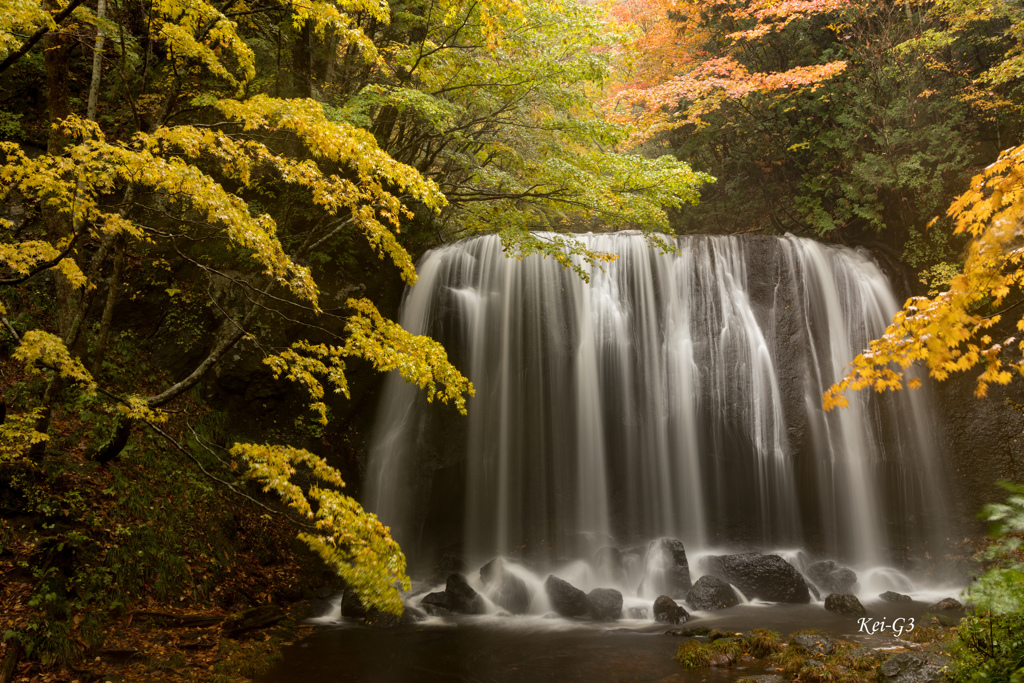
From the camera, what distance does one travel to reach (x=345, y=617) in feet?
26.9

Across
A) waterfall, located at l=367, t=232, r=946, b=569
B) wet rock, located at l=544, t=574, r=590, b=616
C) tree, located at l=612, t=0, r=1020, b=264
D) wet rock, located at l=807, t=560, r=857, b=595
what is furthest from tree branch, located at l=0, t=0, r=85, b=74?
tree, located at l=612, t=0, r=1020, b=264

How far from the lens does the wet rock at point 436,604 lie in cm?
863

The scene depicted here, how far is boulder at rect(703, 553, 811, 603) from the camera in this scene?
8.91 m

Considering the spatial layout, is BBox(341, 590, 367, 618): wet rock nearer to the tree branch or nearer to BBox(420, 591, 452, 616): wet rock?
BBox(420, 591, 452, 616): wet rock

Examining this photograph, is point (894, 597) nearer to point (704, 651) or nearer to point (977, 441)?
point (977, 441)

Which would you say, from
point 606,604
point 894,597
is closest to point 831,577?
point 894,597

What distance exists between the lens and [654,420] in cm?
1140

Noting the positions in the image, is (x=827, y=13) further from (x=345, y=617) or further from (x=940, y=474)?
(x=345, y=617)

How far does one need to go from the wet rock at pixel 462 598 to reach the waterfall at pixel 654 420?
1834 millimetres

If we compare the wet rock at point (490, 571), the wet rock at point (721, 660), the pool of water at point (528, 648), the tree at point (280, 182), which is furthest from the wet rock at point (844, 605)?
the tree at point (280, 182)

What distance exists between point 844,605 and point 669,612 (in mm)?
2512

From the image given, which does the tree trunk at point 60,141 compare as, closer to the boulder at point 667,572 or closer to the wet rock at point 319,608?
the wet rock at point 319,608

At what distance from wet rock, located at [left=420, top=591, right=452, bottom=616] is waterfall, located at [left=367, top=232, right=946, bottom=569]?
6.34ft
